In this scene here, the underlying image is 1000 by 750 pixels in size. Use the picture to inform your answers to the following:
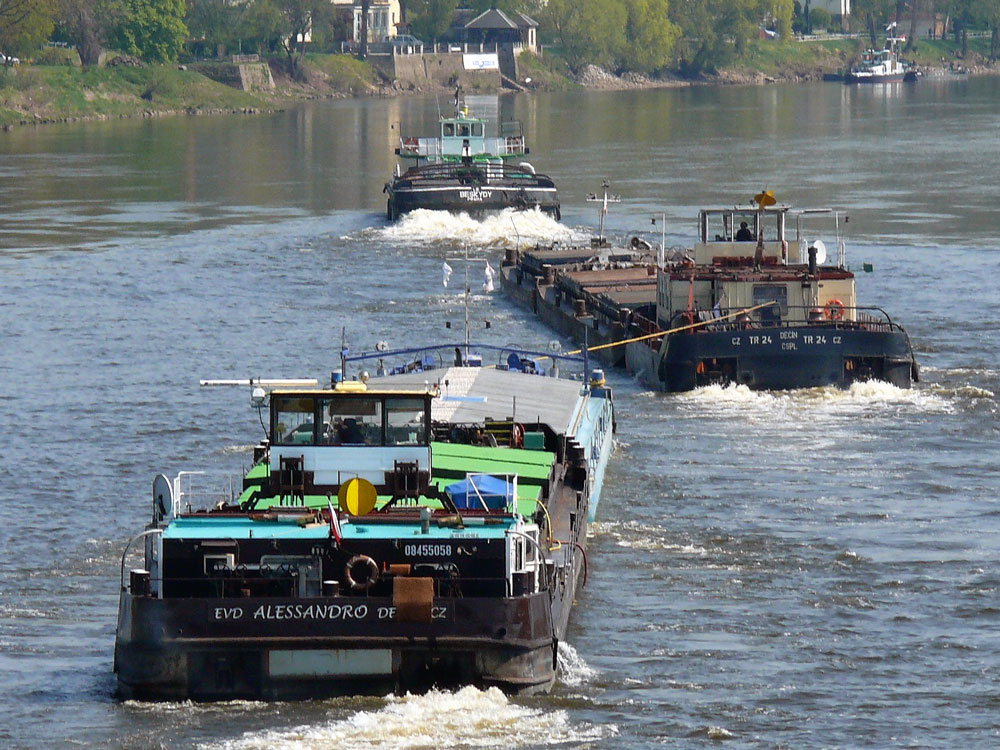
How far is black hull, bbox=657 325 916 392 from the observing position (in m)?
53.4

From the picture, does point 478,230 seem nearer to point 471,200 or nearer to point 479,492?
point 471,200

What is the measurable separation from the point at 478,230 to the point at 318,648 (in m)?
67.0

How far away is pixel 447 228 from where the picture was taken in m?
94.6

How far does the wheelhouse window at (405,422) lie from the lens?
3197 centimetres

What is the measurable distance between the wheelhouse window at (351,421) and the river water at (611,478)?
4.64 metres

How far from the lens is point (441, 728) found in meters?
27.9

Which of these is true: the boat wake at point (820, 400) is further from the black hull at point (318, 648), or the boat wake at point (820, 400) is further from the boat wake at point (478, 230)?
the boat wake at point (478, 230)

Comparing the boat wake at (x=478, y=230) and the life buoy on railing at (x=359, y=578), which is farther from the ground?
the boat wake at (x=478, y=230)

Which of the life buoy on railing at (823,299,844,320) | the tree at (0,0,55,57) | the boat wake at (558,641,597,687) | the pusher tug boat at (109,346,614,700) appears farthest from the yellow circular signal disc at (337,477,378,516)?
the tree at (0,0,55,57)

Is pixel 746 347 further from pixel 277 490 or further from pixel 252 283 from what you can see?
pixel 252 283

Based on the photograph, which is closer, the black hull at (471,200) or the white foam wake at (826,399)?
the white foam wake at (826,399)

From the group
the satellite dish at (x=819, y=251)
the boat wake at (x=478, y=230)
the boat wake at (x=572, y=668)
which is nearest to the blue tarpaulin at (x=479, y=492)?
the boat wake at (x=572, y=668)

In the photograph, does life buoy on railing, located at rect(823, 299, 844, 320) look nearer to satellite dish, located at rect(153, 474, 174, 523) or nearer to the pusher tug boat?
the pusher tug boat

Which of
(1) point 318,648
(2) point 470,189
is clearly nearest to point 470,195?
(2) point 470,189
